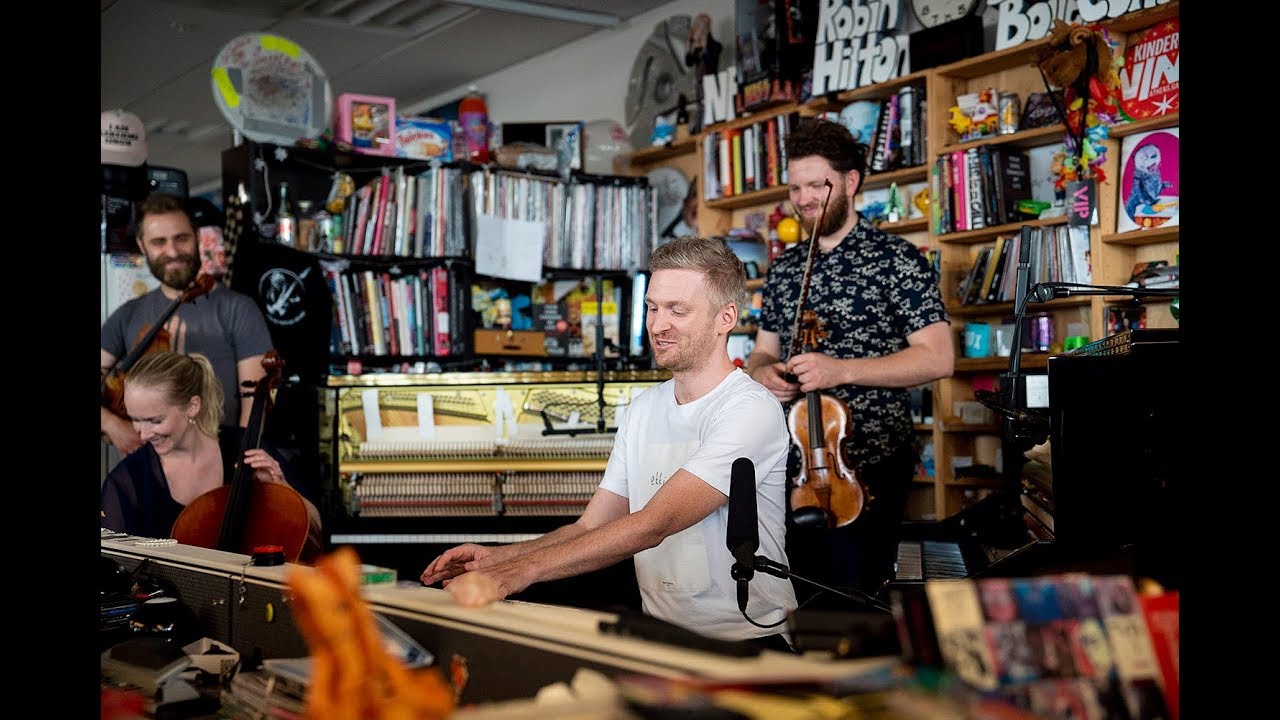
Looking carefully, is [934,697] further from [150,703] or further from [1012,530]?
[1012,530]

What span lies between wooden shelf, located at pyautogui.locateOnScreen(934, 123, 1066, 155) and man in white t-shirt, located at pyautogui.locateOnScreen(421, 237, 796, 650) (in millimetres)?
2680

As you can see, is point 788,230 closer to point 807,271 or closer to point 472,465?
point 472,465

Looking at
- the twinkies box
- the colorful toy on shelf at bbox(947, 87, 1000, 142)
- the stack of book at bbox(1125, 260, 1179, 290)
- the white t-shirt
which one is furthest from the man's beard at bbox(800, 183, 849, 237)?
the twinkies box

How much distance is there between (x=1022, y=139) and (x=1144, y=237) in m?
0.70

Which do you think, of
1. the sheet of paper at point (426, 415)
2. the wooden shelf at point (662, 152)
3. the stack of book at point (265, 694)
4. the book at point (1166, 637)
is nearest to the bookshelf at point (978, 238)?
the wooden shelf at point (662, 152)

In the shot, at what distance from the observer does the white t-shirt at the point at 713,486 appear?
2209 millimetres

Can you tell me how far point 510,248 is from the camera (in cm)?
562

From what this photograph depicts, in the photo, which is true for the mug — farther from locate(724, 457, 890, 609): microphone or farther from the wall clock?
locate(724, 457, 890, 609): microphone

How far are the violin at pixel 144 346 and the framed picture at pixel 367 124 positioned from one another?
5.21ft

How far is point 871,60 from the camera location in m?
5.34

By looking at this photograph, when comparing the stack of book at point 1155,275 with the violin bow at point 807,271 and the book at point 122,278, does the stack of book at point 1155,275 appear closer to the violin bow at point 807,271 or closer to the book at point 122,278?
the violin bow at point 807,271
